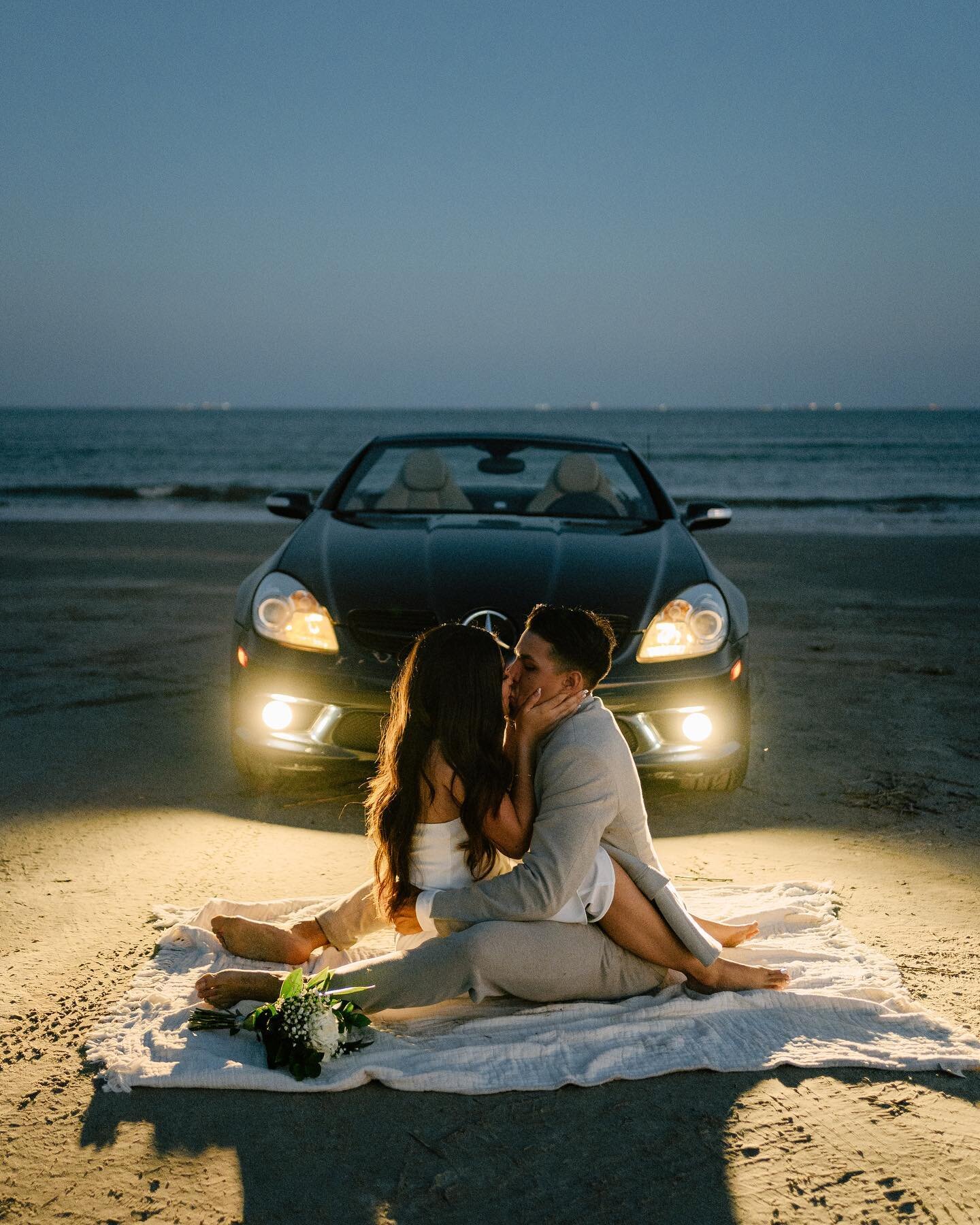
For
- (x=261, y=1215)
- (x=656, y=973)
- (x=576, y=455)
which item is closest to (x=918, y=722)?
(x=576, y=455)

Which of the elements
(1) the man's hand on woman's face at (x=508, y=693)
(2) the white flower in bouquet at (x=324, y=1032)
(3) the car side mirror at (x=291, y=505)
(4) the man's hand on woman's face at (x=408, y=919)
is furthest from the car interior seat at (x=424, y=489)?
(2) the white flower in bouquet at (x=324, y=1032)

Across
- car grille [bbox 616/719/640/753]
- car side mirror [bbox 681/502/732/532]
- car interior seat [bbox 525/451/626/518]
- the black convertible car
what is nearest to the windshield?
car interior seat [bbox 525/451/626/518]

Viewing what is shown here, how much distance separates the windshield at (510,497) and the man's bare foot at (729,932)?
101 inches

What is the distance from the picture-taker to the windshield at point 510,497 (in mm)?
5785

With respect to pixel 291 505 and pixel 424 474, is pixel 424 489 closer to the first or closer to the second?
pixel 424 474

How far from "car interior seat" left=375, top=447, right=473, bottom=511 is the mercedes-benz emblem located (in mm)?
1638

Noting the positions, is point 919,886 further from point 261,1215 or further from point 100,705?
point 100,705

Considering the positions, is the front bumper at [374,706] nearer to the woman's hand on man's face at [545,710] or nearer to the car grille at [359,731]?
the car grille at [359,731]

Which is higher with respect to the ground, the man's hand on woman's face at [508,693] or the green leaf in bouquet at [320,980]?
the man's hand on woman's face at [508,693]

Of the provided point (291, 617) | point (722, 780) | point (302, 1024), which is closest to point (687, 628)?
point (722, 780)

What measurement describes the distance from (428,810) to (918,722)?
4045mm

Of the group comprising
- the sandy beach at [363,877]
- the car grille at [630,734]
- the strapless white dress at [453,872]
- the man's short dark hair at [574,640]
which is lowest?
the sandy beach at [363,877]

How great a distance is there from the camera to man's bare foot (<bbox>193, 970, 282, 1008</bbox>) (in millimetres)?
2971

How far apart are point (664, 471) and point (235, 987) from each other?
39.6 m
